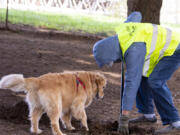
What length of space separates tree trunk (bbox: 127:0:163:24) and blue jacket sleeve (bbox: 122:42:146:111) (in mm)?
4660

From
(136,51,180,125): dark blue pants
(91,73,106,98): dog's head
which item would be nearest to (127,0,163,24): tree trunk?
(91,73,106,98): dog's head

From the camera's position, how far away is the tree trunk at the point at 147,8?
941 centimetres

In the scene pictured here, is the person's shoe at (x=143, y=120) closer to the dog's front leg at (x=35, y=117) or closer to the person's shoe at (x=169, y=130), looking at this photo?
the person's shoe at (x=169, y=130)

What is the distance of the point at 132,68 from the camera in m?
4.99

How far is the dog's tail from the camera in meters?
4.72

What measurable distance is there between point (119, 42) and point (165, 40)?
727 mm

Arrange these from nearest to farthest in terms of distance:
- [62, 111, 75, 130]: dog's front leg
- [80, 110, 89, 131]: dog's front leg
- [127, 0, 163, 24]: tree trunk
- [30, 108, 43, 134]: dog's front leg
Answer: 1. [30, 108, 43, 134]: dog's front leg
2. [80, 110, 89, 131]: dog's front leg
3. [62, 111, 75, 130]: dog's front leg
4. [127, 0, 163, 24]: tree trunk

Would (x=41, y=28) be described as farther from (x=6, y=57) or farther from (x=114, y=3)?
(x=114, y=3)

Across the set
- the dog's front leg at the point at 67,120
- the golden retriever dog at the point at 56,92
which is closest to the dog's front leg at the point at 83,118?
the golden retriever dog at the point at 56,92

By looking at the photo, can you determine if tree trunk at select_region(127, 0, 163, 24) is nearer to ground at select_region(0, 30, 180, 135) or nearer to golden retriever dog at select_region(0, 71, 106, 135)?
ground at select_region(0, 30, 180, 135)

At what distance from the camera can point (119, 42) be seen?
500 cm

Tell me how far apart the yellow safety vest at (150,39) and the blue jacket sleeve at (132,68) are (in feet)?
0.28

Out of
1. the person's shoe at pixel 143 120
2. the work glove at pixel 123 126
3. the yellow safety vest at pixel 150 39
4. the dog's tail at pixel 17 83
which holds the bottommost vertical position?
the person's shoe at pixel 143 120

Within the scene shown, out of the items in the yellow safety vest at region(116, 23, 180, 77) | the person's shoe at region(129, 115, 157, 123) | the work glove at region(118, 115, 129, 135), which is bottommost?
the person's shoe at region(129, 115, 157, 123)
